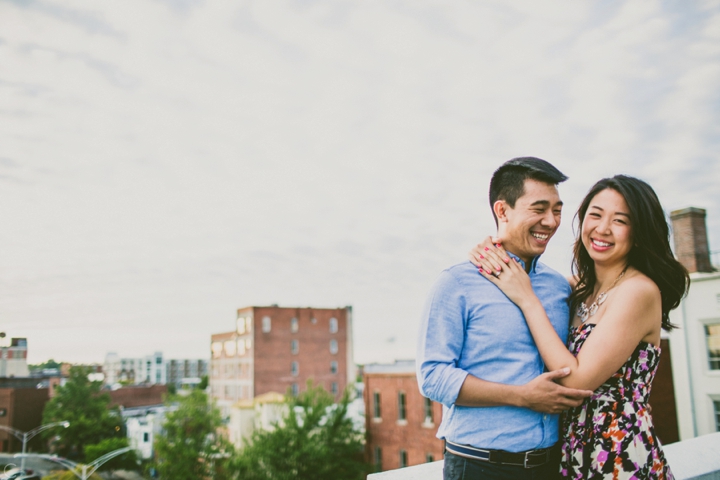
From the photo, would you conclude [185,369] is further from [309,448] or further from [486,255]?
[486,255]

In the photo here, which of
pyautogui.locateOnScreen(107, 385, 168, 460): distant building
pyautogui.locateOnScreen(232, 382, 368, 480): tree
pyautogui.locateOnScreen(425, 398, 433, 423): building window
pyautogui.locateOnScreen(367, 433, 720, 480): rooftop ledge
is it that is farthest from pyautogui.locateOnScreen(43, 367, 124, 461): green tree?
pyautogui.locateOnScreen(367, 433, 720, 480): rooftop ledge

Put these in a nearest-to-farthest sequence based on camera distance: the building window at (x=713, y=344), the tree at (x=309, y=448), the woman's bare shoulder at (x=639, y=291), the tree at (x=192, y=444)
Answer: the woman's bare shoulder at (x=639, y=291) → the building window at (x=713, y=344) → the tree at (x=309, y=448) → the tree at (x=192, y=444)

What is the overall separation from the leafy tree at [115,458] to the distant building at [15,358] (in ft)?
132

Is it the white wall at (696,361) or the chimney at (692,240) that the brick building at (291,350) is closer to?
the white wall at (696,361)

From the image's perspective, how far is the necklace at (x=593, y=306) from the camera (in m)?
2.48

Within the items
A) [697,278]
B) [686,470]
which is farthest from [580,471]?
[697,278]

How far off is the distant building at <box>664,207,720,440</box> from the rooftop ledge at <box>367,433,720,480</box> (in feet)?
57.3

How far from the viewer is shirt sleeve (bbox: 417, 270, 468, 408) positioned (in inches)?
85.4

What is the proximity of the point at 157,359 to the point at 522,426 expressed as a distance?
6252 inches

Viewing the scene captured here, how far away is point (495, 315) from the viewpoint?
2328mm

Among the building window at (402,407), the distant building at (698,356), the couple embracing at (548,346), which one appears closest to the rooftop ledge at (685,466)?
the couple embracing at (548,346)

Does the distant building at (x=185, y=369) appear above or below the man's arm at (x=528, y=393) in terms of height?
below

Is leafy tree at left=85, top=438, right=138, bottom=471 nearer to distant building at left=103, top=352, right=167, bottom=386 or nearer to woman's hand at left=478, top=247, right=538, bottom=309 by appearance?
woman's hand at left=478, top=247, right=538, bottom=309

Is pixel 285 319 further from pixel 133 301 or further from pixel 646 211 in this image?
pixel 646 211
